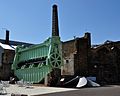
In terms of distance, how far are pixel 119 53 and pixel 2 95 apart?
38.9m

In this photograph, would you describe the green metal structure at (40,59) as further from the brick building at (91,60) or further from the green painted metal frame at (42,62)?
the brick building at (91,60)

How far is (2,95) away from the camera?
17.4 metres

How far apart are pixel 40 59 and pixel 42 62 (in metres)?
1.06

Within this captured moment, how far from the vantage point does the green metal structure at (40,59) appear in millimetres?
31953

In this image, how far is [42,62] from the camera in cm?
3341

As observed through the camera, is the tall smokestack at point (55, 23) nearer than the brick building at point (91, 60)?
Yes

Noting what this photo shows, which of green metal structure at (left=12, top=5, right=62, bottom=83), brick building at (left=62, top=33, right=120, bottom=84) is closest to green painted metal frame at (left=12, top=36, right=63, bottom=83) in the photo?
green metal structure at (left=12, top=5, right=62, bottom=83)

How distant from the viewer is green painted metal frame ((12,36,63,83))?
3188 centimetres

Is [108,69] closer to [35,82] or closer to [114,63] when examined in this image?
[114,63]

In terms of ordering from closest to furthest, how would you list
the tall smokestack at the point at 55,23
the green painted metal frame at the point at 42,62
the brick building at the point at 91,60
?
the green painted metal frame at the point at 42,62 < the tall smokestack at the point at 55,23 < the brick building at the point at 91,60

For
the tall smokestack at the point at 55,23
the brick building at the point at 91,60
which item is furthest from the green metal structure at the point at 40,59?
the brick building at the point at 91,60

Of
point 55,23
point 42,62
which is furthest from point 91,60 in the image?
point 42,62

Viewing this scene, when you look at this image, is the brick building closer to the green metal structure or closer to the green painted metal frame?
the green metal structure

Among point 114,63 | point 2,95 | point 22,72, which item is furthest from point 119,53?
A: point 2,95
